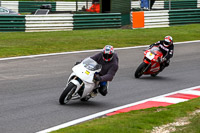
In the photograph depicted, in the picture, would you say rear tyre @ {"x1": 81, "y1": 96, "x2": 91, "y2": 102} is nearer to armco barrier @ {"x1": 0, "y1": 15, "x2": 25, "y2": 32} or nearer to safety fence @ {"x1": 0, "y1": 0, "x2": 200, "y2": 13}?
armco barrier @ {"x1": 0, "y1": 15, "x2": 25, "y2": 32}

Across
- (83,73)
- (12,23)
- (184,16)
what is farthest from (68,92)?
(184,16)

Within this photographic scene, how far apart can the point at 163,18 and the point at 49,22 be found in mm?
8228

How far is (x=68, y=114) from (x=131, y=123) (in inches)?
74.8

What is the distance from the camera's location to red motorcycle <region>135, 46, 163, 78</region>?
14.4m

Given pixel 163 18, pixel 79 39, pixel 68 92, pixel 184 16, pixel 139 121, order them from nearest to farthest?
pixel 139 121 < pixel 68 92 < pixel 79 39 < pixel 163 18 < pixel 184 16

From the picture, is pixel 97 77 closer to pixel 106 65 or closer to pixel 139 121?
pixel 106 65

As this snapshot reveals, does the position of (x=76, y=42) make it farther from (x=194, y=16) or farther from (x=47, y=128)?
(x=47, y=128)

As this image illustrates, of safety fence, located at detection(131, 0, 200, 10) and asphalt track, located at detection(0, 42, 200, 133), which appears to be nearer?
asphalt track, located at detection(0, 42, 200, 133)

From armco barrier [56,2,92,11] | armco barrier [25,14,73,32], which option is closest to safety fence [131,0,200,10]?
armco barrier [56,2,92,11]

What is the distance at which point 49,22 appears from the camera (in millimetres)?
25438

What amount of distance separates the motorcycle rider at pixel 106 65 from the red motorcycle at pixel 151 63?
383 centimetres

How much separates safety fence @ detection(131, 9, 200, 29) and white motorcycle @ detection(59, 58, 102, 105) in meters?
17.6

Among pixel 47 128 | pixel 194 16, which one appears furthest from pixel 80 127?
pixel 194 16

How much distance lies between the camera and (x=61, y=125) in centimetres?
845
